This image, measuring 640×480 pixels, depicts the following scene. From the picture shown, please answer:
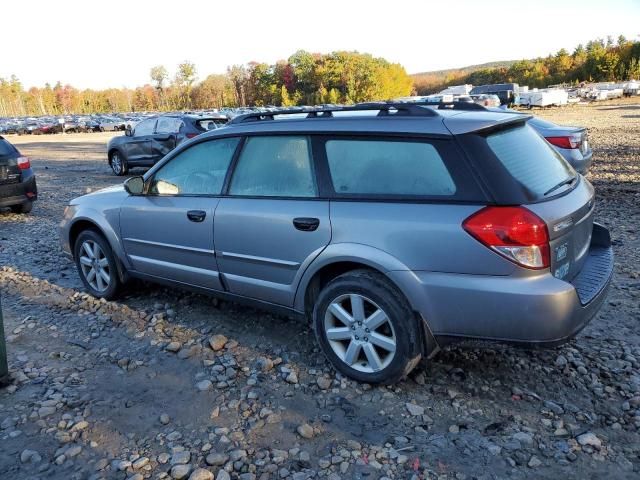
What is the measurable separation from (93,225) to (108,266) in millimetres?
425

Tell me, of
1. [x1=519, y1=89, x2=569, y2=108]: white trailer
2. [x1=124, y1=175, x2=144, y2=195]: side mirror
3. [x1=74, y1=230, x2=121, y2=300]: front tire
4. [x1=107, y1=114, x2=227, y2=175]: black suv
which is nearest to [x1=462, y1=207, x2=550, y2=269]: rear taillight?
[x1=124, y1=175, x2=144, y2=195]: side mirror

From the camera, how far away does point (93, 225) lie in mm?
5078

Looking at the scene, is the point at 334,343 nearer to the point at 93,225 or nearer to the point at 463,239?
the point at 463,239

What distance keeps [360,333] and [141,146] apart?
41.2 feet

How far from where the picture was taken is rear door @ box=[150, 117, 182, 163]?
1387 cm

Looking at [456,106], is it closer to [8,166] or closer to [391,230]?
[391,230]

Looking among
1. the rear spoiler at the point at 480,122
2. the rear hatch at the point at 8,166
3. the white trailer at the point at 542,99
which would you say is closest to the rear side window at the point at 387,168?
the rear spoiler at the point at 480,122

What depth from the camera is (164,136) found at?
1395 centimetres

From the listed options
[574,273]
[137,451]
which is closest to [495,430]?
[574,273]

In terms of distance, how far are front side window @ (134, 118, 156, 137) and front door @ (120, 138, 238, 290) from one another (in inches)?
414

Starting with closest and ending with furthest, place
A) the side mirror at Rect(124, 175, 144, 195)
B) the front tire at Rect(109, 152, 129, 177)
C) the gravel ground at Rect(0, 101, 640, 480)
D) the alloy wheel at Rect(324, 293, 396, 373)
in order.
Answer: the gravel ground at Rect(0, 101, 640, 480)
the alloy wheel at Rect(324, 293, 396, 373)
the side mirror at Rect(124, 175, 144, 195)
the front tire at Rect(109, 152, 129, 177)

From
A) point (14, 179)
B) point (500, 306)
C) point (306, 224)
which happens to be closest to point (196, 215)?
point (306, 224)

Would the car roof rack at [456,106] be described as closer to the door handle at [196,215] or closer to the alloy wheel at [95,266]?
the door handle at [196,215]

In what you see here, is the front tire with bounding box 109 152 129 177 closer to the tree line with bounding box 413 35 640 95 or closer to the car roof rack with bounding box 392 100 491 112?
the car roof rack with bounding box 392 100 491 112
